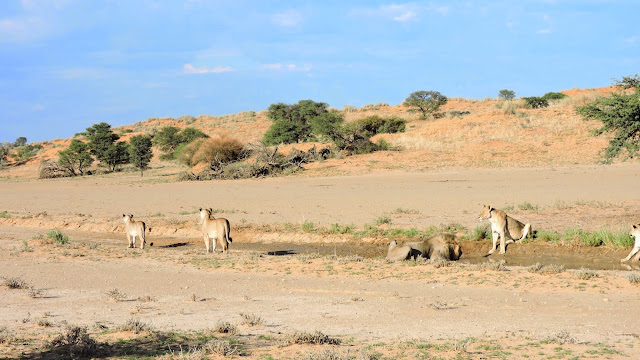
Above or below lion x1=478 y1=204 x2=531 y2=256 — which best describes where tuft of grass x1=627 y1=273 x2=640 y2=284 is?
below

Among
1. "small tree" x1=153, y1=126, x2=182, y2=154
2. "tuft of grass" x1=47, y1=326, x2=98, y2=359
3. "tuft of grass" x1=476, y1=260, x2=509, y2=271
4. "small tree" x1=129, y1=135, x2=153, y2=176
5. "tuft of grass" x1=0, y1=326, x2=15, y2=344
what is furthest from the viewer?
"small tree" x1=153, y1=126, x2=182, y2=154

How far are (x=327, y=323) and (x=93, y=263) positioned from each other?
8.54 metres

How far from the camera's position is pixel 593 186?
1104 inches

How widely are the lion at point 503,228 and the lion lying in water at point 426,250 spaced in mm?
1297

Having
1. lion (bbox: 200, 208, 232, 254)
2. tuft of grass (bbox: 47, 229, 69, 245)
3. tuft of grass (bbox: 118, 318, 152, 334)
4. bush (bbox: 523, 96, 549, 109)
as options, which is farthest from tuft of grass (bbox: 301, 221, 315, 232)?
bush (bbox: 523, 96, 549, 109)

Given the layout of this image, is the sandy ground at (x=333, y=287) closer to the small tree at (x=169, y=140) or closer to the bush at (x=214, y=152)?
the bush at (x=214, y=152)

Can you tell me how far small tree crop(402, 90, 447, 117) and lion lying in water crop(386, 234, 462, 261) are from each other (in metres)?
54.6

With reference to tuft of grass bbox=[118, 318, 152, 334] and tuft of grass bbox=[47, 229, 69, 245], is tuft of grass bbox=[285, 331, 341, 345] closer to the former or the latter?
tuft of grass bbox=[118, 318, 152, 334]

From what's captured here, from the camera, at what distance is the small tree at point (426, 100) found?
7038 centimetres

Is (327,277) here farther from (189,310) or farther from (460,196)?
(460,196)

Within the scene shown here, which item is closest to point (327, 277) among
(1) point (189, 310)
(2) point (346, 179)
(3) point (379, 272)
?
(3) point (379, 272)

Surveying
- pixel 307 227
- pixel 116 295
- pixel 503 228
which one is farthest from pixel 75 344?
pixel 307 227

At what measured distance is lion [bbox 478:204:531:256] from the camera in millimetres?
17188

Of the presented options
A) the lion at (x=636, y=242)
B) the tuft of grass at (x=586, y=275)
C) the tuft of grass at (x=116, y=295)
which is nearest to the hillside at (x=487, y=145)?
the lion at (x=636, y=242)
